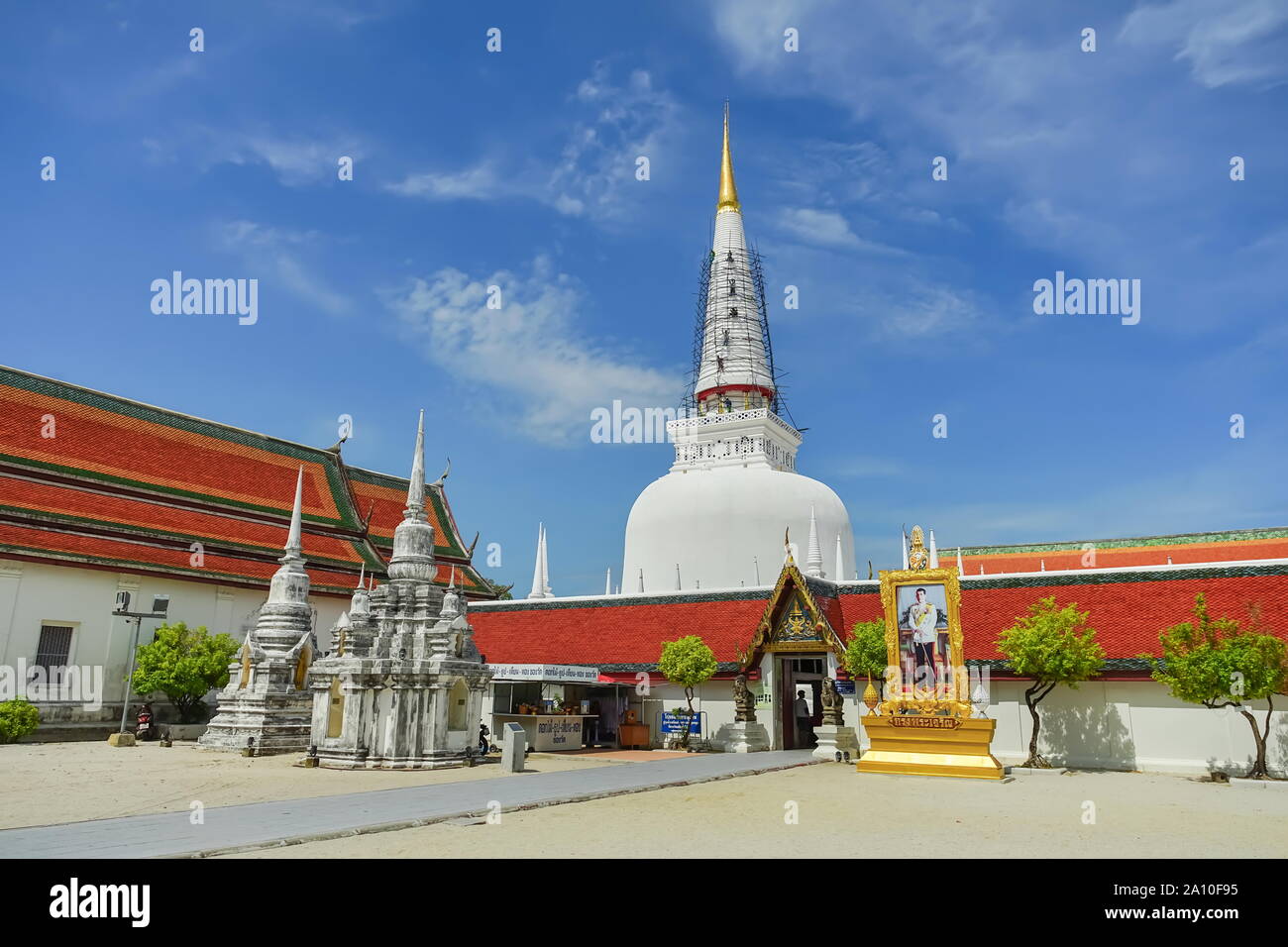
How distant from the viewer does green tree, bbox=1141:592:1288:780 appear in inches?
687

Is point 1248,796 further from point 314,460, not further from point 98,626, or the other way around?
point 314,460

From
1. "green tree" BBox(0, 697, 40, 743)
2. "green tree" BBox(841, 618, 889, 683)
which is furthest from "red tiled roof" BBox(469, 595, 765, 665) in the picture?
"green tree" BBox(0, 697, 40, 743)

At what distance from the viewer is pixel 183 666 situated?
2805 cm

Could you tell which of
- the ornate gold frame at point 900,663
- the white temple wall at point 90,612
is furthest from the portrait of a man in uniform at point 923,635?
the white temple wall at point 90,612

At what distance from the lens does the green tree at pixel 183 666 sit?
27812 millimetres

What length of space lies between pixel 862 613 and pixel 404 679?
45.6 feet

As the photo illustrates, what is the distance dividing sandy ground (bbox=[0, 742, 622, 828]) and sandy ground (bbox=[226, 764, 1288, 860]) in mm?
4818

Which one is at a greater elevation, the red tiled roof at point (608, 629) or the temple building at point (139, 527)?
the temple building at point (139, 527)

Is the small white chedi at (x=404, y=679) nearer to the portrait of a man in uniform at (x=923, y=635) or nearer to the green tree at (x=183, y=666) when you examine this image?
the green tree at (x=183, y=666)

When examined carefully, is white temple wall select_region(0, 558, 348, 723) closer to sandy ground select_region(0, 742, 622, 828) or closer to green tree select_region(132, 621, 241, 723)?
green tree select_region(132, 621, 241, 723)

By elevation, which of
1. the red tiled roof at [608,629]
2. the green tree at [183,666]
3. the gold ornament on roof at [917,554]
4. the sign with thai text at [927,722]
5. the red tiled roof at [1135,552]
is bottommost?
the sign with thai text at [927,722]

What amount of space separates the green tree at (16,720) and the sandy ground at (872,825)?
19.7 metres
